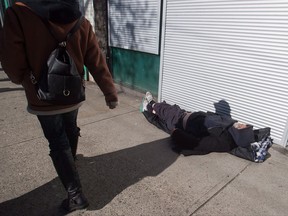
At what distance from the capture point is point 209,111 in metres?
4.11

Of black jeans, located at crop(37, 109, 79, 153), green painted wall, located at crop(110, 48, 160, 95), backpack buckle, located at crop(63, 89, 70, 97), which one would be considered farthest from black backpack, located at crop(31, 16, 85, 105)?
green painted wall, located at crop(110, 48, 160, 95)

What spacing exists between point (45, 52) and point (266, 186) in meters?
2.55

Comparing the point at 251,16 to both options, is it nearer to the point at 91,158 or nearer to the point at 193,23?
the point at 193,23

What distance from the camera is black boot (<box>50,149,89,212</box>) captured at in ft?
6.61

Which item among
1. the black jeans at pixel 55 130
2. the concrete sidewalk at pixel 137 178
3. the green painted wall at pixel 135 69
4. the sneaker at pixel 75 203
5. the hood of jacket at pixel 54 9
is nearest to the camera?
the hood of jacket at pixel 54 9

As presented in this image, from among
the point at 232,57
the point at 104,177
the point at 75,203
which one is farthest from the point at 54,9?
the point at 232,57

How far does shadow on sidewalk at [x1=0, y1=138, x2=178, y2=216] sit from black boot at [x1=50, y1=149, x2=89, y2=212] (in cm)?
11

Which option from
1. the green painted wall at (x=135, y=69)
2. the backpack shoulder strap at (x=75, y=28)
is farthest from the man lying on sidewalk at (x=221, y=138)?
the backpack shoulder strap at (x=75, y=28)

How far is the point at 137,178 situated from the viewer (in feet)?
8.89

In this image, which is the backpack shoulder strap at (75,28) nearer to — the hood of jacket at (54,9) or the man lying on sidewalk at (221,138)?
the hood of jacket at (54,9)

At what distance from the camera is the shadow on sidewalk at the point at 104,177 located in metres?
2.26

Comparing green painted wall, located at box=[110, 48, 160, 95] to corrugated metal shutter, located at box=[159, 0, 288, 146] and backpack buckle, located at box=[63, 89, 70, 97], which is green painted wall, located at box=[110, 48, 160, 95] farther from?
backpack buckle, located at box=[63, 89, 70, 97]

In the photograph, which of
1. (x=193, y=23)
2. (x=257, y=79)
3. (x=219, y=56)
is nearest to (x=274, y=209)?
(x=257, y=79)

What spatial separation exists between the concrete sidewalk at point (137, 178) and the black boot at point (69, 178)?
0.08 meters
